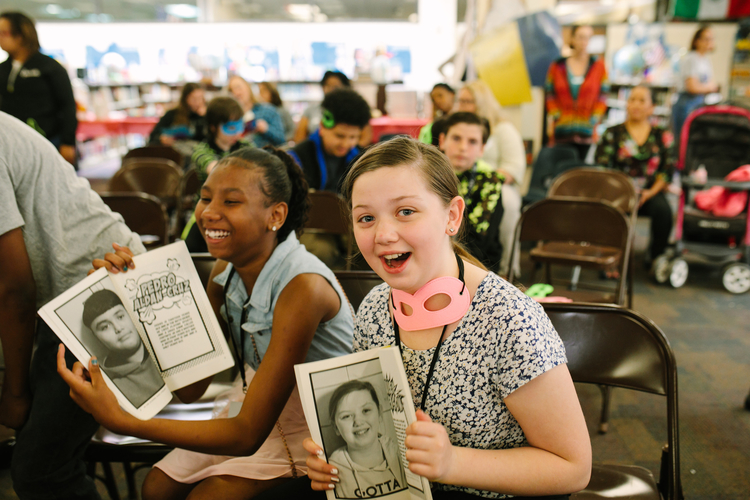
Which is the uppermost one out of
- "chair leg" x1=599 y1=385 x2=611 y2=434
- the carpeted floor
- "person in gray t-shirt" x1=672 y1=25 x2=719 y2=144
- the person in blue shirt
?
"person in gray t-shirt" x1=672 y1=25 x2=719 y2=144

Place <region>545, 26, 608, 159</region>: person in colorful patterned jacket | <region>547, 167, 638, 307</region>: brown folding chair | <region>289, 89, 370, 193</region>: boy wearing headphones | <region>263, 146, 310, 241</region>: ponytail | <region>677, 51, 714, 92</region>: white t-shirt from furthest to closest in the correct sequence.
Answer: <region>677, 51, 714, 92</region>: white t-shirt
<region>545, 26, 608, 159</region>: person in colorful patterned jacket
<region>547, 167, 638, 307</region>: brown folding chair
<region>289, 89, 370, 193</region>: boy wearing headphones
<region>263, 146, 310, 241</region>: ponytail

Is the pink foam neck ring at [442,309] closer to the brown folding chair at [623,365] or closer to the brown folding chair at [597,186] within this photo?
the brown folding chair at [623,365]

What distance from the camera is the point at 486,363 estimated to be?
0.90 metres

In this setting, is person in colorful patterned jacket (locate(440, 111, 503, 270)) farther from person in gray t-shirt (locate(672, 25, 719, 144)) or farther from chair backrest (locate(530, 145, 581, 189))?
person in gray t-shirt (locate(672, 25, 719, 144))

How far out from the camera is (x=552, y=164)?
4.65m

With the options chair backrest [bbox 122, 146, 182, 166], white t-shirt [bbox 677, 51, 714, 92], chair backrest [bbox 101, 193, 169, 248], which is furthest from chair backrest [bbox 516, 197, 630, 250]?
white t-shirt [bbox 677, 51, 714, 92]

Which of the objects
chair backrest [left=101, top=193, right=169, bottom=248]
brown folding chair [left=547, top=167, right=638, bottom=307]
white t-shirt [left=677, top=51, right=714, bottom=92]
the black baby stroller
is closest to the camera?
chair backrest [left=101, top=193, right=169, bottom=248]

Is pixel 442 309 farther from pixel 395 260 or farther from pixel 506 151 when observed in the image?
pixel 506 151

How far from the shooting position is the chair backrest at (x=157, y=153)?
4.36 m

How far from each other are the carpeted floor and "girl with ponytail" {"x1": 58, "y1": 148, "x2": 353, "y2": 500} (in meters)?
0.89

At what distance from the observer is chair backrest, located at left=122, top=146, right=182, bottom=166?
4.36 meters

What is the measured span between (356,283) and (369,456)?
725mm

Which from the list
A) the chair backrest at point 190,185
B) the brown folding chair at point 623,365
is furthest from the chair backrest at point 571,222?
the chair backrest at point 190,185

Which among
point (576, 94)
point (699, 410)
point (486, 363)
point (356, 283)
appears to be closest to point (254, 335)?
point (356, 283)
